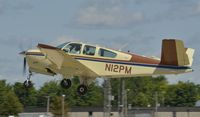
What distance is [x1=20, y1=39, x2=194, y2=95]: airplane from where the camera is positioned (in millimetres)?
44625

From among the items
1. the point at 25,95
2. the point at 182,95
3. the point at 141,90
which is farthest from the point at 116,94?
the point at 25,95

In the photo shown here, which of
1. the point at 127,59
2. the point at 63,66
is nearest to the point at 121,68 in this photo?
the point at 127,59

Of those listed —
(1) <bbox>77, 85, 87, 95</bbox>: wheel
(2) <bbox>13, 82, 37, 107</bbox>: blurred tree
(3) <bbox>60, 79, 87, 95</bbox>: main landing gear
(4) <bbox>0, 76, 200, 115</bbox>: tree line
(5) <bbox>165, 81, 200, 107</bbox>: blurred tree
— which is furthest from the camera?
(5) <bbox>165, 81, 200, 107</bbox>: blurred tree

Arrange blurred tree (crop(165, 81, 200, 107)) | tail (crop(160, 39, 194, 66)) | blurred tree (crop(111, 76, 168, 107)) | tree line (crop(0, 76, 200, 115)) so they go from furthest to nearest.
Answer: blurred tree (crop(165, 81, 200, 107)) < blurred tree (crop(111, 76, 168, 107)) < tree line (crop(0, 76, 200, 115)) < tail (crop(160, 39, 194, 66))

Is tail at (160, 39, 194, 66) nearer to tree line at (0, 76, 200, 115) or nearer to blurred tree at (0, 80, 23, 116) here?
blurred tree at (0, 80, 23, 116)

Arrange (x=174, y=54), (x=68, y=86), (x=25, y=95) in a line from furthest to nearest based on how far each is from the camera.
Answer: (x=25, y=95) < (x=68, y=86) < (x=174, y=54)

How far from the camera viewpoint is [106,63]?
45.2 metres

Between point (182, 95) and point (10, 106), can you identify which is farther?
point (182, 95)

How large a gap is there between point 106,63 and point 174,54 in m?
4.50

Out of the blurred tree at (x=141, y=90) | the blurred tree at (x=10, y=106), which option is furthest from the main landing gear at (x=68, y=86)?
the blurred tree at (x=141, y=90)

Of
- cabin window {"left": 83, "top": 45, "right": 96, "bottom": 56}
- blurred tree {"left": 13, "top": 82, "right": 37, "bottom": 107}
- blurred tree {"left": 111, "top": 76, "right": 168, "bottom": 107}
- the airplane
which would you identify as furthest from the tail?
blurred tree {"left": 13, "top": 82, "right": 37, "bottom": 107}

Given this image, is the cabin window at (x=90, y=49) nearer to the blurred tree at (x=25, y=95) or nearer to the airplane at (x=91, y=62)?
the airplane at (x=91, y=62)

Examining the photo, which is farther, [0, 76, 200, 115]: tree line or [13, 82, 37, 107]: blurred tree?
[13, 82, 37, 107]: blurred tree

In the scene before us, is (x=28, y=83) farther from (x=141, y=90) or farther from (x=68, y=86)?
(x=141, y=90)
